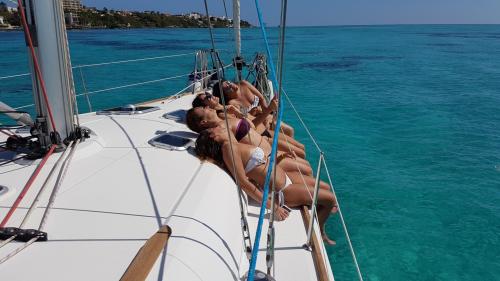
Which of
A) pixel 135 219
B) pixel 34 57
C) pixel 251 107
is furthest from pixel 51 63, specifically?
pixel 251 107

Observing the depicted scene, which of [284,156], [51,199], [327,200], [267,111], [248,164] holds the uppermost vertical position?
[267,111]

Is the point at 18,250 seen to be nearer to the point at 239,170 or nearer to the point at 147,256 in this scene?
the point at 147,256

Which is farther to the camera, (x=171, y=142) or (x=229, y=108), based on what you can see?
(x=229, y=108)

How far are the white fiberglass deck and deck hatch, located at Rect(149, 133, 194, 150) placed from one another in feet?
0.22

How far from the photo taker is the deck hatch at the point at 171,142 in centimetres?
317

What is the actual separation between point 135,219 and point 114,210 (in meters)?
0.16

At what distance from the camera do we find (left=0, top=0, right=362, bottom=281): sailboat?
1.70 metres

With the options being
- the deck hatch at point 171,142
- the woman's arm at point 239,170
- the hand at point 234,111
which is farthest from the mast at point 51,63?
the hand at point 234,111

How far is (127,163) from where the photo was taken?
2797mm

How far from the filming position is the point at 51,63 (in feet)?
Answer: 8.46

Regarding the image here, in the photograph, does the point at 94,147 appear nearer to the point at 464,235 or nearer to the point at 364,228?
the point at 364,228

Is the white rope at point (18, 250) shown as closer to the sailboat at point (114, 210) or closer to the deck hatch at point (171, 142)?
the sailboat at point (114, 210)

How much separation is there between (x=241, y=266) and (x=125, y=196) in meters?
0.81

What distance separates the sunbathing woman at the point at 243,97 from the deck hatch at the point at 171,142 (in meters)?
1.32
